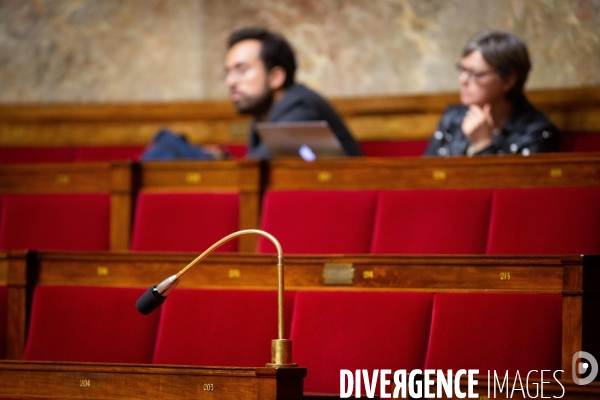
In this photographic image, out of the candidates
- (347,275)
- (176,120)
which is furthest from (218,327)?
(176,120)

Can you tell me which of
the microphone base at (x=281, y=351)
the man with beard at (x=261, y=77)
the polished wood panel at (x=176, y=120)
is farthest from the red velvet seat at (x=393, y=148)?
the microphone base at (x=281, y=351)

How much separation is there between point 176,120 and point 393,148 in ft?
1.14

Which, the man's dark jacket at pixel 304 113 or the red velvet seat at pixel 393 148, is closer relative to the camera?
the man's dark jacket at pixel 304 113

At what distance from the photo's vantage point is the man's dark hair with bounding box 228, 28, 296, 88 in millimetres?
1301

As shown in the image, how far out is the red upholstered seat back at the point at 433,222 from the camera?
932mm

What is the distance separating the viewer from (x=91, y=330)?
0.88 meters

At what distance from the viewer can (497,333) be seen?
0.77m

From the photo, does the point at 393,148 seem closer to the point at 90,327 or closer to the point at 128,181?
the point at 128,181

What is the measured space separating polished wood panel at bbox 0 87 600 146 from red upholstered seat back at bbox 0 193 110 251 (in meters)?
0.44

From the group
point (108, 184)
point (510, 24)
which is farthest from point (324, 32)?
point (108, 184)

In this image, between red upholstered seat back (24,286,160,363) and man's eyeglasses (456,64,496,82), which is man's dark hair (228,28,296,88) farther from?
red upholstered seat back (24,286,160,363)

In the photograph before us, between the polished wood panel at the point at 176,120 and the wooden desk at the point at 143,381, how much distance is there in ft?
2.63

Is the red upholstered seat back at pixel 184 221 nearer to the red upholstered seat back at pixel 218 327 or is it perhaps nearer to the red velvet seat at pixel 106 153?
the red upholstered seat back at pixel 218 327

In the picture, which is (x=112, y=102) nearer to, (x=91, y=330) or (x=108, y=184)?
(x=108, y=184)
